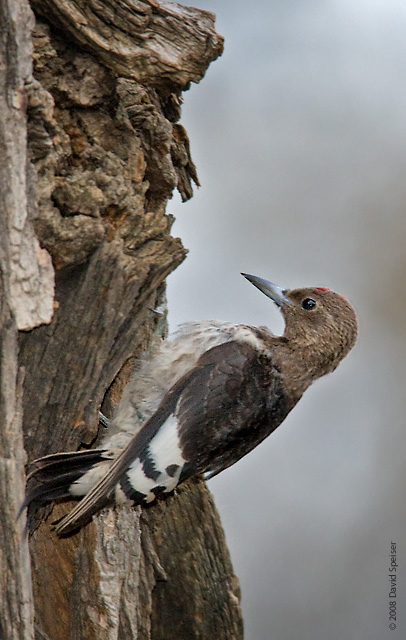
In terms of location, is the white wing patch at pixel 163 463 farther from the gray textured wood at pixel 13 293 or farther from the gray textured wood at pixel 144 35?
the gray textured wood at pixel 144 35

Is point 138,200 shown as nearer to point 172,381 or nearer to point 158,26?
point 158,26

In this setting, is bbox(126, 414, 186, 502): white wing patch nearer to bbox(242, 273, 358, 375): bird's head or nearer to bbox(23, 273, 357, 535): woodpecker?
bbox(23, 273, 357, 535): woodpecker

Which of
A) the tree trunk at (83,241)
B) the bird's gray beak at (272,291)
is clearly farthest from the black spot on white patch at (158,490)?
the bird's gray beak at (272,291)

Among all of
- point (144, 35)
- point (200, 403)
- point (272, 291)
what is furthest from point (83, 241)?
point (272, 291)

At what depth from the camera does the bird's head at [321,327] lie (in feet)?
7.39

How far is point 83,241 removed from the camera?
164 cm

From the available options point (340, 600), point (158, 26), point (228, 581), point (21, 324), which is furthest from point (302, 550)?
point (158, 26)

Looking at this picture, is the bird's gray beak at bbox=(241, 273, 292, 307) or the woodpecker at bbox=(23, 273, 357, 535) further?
the bird's gray beak at bbox=(241, 273, 292, 307)

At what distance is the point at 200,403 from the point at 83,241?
Answer: 0.59 meters

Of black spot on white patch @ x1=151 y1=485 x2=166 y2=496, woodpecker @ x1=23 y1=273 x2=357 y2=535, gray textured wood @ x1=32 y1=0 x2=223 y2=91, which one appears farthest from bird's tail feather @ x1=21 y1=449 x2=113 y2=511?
gray textured wood @ x1=32 y1=0 x2=223 y2=91

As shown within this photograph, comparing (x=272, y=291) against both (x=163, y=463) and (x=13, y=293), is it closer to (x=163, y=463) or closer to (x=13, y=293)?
(x=163, y=463)

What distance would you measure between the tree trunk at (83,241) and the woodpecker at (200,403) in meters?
0.08

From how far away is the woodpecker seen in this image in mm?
1898

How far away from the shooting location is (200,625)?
2.22 m
